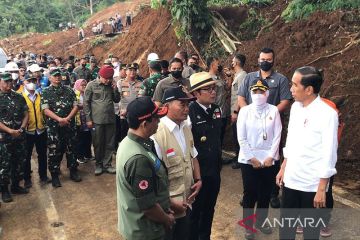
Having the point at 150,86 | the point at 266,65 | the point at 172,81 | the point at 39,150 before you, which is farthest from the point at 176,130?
the point at 39,150

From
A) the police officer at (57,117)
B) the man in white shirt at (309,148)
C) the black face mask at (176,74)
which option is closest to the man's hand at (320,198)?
the man in white shirt at (309,148)

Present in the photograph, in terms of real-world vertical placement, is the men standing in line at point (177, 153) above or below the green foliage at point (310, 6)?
below

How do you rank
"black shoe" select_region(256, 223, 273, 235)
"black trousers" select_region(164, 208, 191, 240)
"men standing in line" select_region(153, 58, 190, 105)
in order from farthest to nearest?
"men standing in line" select_region(153, 58, 190, 105)
"black shoe" select_region(256, 223, 273, 235)
"black trousers" select_region(164, 208, 191, 240)

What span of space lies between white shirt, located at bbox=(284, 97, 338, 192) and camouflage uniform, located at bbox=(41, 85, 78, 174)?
4.31 meters

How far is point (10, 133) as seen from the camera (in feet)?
19.6

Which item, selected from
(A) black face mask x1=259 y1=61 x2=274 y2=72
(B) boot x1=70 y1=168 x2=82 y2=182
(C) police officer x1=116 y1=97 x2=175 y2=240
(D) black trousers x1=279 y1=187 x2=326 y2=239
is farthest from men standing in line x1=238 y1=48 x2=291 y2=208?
(B) boot x1=70 y1=168 x2=82 y2=182

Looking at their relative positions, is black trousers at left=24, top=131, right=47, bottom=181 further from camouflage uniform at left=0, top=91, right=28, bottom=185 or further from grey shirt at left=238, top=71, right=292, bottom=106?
grey shirt at left=238, top=71, right=292, bottom=106

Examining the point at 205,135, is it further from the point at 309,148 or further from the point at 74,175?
the point at 74,175

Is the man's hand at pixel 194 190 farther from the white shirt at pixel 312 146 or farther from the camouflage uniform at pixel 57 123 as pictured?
the camouflage uniform at pixel 57 123

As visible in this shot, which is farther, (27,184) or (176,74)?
(27,184)

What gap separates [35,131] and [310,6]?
863cm

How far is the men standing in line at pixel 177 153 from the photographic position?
3350mm

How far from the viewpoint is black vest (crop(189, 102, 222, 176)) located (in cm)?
400

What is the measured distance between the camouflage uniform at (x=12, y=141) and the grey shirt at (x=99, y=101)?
119 cm
